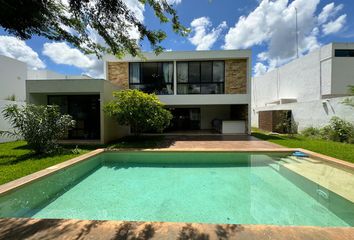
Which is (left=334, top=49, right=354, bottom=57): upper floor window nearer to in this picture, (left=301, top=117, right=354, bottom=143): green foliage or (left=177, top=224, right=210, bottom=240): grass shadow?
(left=301, top=117, right=354, bottom=143): green foliage

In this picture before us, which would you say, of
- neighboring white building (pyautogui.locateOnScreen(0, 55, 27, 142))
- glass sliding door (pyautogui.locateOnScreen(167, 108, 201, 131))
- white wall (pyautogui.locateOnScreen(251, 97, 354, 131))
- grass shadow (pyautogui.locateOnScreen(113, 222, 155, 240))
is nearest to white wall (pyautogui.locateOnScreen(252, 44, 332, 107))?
white wall (pyautogui.locateOnScreen(251, 97, 354, 131))

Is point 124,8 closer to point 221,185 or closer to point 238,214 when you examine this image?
point 238,214

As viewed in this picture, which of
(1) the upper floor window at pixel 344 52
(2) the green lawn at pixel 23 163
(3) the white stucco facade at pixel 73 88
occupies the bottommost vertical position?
(2) the green lawn at pixel 23 163

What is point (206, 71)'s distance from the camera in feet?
52.1

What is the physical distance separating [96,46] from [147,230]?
4.51 meters

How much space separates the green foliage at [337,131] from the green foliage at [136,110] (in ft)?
34.4

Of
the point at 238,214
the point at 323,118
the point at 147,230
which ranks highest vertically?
the point at 323,118

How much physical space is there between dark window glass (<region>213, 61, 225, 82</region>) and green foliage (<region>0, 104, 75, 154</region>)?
11265mm

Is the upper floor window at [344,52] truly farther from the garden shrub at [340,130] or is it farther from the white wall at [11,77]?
the white wall at [11,77]

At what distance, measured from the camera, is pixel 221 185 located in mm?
5941

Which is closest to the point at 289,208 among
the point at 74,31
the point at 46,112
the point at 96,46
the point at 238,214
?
the point at 238,214

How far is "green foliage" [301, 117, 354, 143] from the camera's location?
11.3 meters

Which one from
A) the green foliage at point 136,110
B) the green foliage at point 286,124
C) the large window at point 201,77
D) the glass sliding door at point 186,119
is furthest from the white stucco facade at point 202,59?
the glass sliding door at point 186,119

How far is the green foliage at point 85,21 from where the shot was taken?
3.34m
